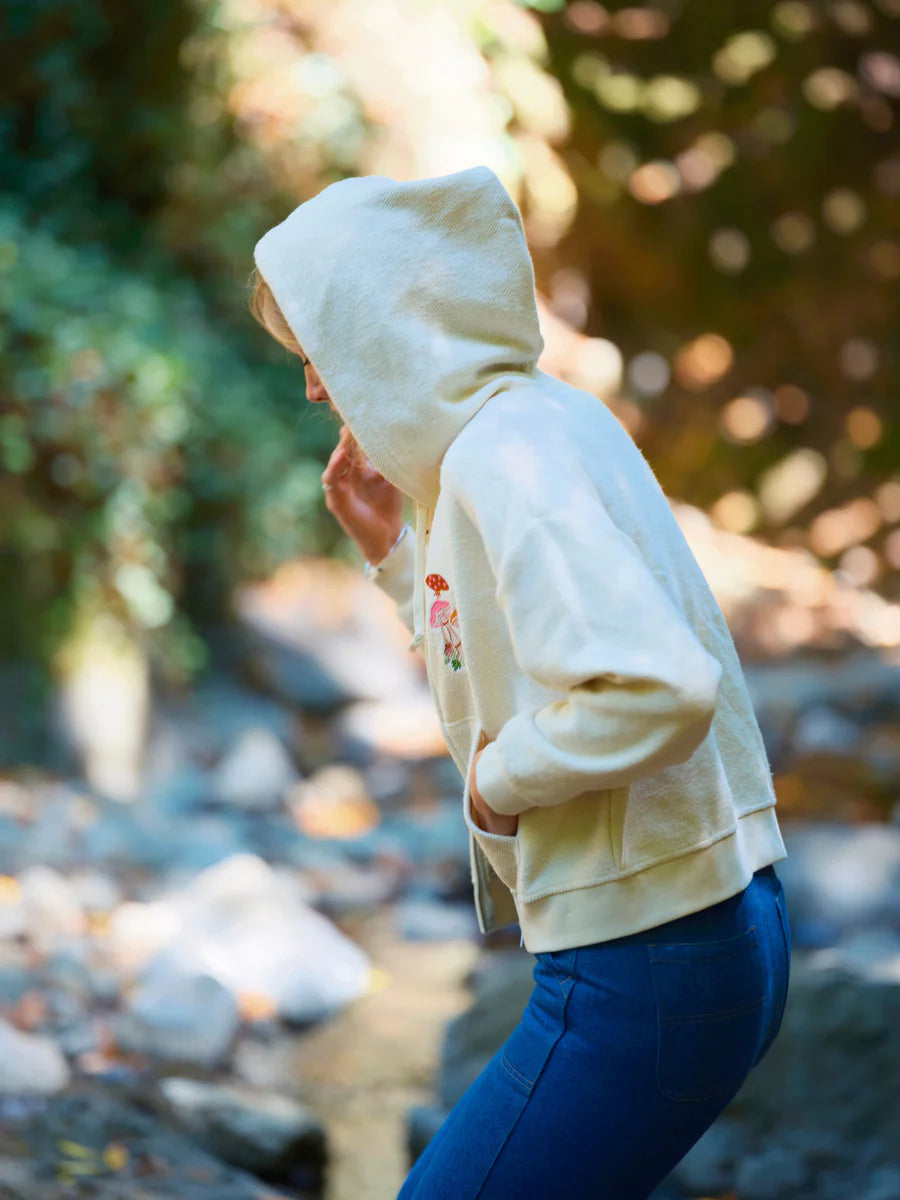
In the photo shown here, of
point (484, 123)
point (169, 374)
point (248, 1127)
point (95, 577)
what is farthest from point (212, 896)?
point (484, 123)

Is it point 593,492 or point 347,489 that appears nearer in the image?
point 593,492

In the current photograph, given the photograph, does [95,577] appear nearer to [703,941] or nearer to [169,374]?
[169,374]

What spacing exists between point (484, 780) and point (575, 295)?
226 inches

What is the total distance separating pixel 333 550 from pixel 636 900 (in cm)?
454

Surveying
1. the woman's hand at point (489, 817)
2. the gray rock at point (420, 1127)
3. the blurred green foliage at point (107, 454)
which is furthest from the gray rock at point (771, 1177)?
the blurred green foliage at point (107, 454)

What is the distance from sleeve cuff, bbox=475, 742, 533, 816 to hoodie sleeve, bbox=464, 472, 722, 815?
20 millimetres

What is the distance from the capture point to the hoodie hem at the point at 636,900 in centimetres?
110

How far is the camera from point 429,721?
5.13 m

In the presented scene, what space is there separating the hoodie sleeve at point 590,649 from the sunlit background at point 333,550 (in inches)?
19.1

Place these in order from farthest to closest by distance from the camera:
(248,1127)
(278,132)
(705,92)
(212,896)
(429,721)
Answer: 1. (705,92)
2. (278,132)
3. (429,721)
4. (212,896)
5. (248,1127)

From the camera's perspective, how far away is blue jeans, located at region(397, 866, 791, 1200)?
108 centimetres

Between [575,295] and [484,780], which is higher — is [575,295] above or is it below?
below

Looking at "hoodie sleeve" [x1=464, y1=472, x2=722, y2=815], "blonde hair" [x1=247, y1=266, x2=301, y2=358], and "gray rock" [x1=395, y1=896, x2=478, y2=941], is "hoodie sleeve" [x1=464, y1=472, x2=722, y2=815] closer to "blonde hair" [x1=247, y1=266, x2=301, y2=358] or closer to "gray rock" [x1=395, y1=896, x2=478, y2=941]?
"blonde hair" [x1=247, y1=266, x2=301, y2=358]

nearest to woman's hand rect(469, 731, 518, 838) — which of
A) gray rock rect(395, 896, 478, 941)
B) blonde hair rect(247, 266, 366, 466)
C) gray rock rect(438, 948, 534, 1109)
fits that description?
blonde hair rect(247, 266, 366, 466)
